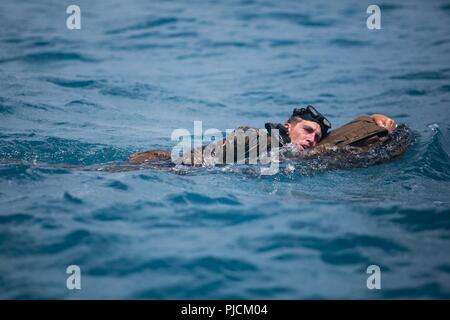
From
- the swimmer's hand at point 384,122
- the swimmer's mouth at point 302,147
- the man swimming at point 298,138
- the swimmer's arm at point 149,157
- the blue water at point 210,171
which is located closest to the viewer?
the blue water at point 210,171

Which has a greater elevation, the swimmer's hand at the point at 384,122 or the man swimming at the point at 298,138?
the swimmer's hand at the point at 384,122

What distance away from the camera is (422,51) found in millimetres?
15359

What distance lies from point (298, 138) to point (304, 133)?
11 cm

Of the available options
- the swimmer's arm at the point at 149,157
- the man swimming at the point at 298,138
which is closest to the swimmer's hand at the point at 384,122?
the man swimming at the point at 298,138

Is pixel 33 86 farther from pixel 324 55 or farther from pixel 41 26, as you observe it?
pixel 324 55

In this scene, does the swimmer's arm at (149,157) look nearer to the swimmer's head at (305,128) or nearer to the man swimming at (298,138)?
the man swimming at (298,138)

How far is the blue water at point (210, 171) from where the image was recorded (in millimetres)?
5164

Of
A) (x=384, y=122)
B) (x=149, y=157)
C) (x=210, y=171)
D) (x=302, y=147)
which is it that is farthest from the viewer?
(x=384, y=122)

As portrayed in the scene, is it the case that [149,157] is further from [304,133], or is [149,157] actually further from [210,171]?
[304,133]

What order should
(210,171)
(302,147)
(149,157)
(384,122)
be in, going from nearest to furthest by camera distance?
(210,171), (302,147), (149,157), (384,122)

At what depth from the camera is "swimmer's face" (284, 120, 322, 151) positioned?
7.90 m

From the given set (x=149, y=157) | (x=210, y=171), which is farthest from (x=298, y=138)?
(x=149, y=157)

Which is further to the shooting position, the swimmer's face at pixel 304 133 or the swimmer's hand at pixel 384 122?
the swimmer's hand at pixel 384 122

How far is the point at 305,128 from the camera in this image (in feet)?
26.1
